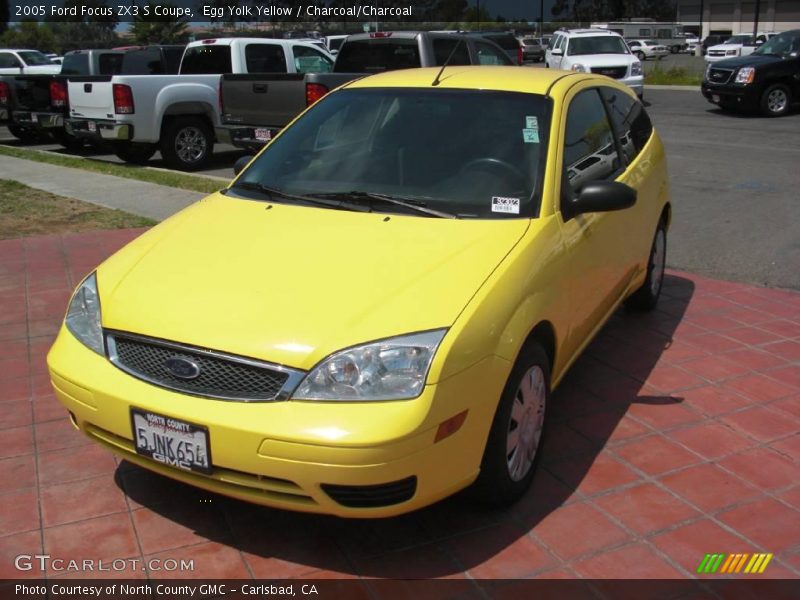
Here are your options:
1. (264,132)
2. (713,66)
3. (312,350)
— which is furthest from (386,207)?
(713,66)

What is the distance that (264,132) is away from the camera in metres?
11.7

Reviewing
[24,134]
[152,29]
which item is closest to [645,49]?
[152,29]

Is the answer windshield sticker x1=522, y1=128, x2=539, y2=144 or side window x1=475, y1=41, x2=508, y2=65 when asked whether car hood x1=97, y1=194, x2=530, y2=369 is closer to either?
windshield sticker x1=522, y1=128, x2=539, y2=144

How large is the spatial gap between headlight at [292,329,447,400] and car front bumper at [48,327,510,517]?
0.12 feet

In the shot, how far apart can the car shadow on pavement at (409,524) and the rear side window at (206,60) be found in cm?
1089

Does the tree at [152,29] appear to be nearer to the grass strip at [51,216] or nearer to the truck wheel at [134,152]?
the truck wheel at [134,152]

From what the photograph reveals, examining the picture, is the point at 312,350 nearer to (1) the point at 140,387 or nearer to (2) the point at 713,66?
(1) the point at 140,387

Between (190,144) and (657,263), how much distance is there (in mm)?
8994

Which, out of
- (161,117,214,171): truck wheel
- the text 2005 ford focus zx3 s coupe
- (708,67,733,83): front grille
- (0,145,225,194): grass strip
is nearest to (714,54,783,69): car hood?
(708,67,733,83): front grille

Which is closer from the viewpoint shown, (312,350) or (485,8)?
(312,350)

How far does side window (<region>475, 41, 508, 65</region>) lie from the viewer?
12188 mm

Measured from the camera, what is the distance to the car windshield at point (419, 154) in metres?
3.96

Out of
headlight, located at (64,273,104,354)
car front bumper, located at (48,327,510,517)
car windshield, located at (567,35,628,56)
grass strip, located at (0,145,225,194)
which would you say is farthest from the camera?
car windshield, located at (567,35,628,56)
